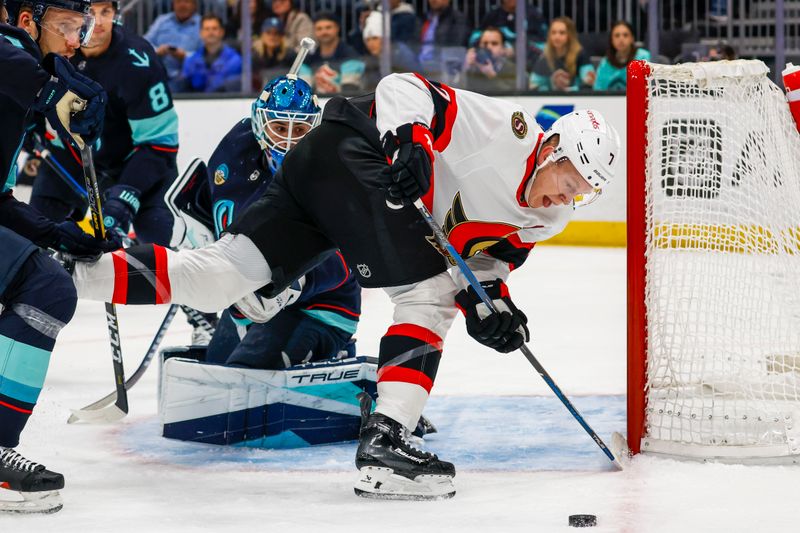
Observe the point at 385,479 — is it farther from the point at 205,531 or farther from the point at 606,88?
the point at 606,88

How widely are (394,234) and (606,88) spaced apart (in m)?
4.46

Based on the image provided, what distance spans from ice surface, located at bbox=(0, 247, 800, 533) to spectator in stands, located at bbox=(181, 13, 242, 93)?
12.3 feet

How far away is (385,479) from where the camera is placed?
7.64 ft

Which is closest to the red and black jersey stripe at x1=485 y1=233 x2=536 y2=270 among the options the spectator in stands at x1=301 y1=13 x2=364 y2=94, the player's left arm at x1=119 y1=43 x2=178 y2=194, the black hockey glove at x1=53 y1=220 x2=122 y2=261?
the black hockey glove at x1=53 y1=220 x2=122 y2=261

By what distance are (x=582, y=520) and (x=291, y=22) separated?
5507 millimetres

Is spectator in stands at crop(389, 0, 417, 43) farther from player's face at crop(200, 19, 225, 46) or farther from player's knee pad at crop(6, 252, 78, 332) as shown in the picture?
player's knee pad at crop(6, 252, 78, 332)

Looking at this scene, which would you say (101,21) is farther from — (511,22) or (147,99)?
(511,22)

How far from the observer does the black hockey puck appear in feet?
6.96

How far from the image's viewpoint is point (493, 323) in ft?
7.79

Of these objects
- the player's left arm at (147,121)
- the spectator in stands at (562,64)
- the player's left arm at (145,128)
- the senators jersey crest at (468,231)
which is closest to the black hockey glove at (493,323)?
the senators jersey crest at (468,231)

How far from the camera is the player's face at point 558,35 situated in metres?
6.71

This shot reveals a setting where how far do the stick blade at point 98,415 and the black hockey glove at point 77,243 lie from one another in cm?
67

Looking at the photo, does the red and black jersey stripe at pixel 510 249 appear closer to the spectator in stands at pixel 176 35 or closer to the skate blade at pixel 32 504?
the skate blade at pixel 32 504

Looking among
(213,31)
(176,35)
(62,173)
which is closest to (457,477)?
(62,173)
